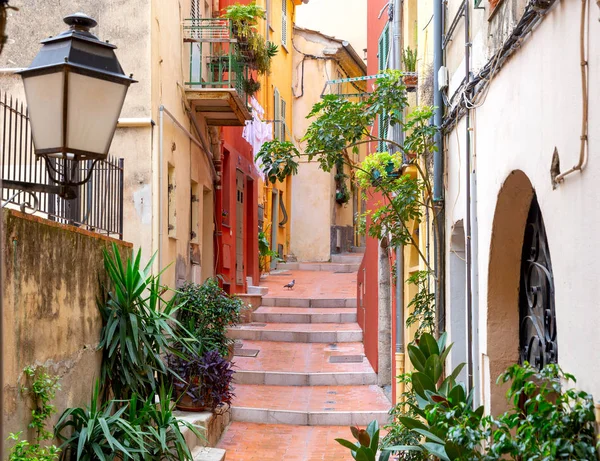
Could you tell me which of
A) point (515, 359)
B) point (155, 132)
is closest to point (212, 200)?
point (155, 132)

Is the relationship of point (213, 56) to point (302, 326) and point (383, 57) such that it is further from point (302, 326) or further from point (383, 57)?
point (302, 326)

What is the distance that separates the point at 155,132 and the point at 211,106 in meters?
3.05

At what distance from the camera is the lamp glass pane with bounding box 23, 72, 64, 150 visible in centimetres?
452

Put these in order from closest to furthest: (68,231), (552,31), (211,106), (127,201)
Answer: (552,31)
(68,231)
(127,201)
(211,106)

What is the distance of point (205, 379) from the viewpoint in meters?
12.1

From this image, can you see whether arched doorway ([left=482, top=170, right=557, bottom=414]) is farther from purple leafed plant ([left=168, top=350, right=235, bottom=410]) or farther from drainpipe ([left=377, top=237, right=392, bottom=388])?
drainpipe ([left=377, top=237, right=392, bottom=388])

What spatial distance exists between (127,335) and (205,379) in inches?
148

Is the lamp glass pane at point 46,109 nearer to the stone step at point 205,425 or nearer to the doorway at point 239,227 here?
the stone step at point 205,425

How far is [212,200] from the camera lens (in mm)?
17922

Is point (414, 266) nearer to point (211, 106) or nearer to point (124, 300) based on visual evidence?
point (211, 106)

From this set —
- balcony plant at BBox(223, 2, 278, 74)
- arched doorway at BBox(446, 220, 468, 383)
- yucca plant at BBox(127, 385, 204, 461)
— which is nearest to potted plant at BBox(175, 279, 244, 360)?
yucca plant at BBox(127, 385, 204, 461)

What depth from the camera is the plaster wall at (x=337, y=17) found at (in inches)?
1438

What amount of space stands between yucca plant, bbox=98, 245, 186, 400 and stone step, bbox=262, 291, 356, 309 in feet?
41.7

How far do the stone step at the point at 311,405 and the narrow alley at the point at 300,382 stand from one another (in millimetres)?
16
